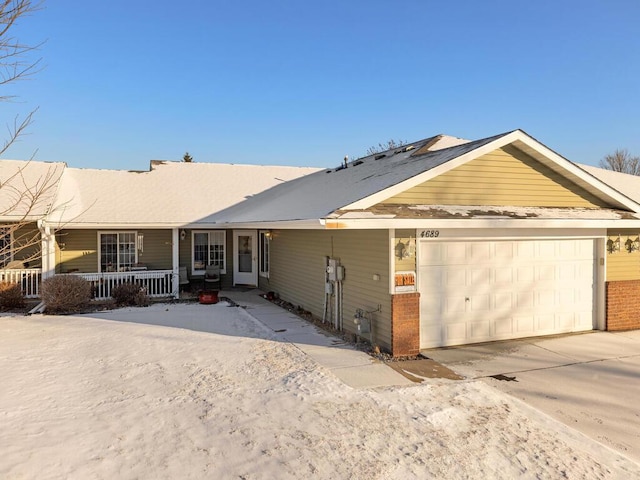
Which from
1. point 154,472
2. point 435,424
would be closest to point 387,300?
point 435,424

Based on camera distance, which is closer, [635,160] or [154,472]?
[154,472]

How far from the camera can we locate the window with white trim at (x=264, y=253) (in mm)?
16375

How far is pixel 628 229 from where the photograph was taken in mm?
10414

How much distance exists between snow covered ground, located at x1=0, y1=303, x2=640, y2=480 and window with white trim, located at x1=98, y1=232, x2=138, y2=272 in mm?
7589

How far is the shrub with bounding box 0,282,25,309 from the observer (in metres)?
12.9

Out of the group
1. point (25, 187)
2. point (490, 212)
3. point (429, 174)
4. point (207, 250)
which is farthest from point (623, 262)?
point (25, 187)

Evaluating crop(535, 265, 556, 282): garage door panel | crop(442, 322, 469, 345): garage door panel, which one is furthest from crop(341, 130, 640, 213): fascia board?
crop(442, 322, 469, 345): garage door panel

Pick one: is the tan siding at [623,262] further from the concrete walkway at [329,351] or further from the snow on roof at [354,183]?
the concrete walkway at [329,351]

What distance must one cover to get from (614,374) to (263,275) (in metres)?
11.7

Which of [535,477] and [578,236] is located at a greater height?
[578,236]

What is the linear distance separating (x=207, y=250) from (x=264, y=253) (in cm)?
218

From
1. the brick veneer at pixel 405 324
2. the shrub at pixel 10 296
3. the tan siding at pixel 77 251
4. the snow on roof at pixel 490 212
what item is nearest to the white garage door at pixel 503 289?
the brick veneer at pixel 405 324

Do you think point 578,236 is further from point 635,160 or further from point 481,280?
point 635,160

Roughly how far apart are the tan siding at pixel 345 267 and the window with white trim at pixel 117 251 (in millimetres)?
5102
